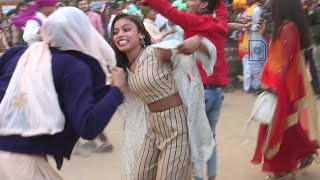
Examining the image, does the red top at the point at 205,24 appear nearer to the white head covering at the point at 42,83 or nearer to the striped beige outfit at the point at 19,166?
the white head covering at the point at 42,83

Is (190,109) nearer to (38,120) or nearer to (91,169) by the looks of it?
(38,120)

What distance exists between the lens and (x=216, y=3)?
408 cm

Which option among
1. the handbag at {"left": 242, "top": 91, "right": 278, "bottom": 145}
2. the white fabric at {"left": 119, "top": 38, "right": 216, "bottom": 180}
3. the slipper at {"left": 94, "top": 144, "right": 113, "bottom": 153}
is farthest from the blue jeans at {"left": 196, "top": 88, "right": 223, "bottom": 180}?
the slipper at {"left": 94, "top": 144, "right": 113, "bottom": 153}

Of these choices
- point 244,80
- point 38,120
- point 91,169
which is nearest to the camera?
point 38,120

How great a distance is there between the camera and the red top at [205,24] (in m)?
3.55

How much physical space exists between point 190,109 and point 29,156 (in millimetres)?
1163

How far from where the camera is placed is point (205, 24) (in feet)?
12.8

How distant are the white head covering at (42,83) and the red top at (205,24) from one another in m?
1.22

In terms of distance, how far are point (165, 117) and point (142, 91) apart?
0.21 metres

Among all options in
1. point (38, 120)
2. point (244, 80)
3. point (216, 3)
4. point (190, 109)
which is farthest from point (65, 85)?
point (244, 80)

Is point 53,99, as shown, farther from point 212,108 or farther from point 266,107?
point 266,107

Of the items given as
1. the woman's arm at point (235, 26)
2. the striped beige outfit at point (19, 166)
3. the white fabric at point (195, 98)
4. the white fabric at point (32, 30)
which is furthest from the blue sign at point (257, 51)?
the striped beige outfit at point (19, 166)

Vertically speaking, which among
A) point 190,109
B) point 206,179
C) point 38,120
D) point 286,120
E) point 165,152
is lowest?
point 206,179

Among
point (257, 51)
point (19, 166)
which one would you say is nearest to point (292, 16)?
point (19, 166)
